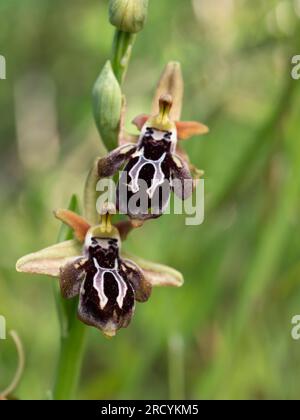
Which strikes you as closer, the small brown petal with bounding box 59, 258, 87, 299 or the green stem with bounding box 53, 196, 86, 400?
the small brown petal with bounding box 59, 258, 87, 299

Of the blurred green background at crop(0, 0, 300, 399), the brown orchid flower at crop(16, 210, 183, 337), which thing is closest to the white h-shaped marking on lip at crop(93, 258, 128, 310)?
the brown orchid flower at crop(16, 210, 183, 337)

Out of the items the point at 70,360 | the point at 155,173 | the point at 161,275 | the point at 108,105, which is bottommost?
the point at 70,360

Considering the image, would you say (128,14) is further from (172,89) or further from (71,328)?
(71,328)

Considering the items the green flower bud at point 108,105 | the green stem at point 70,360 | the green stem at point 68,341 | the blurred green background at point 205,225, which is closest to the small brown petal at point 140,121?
the green flower bud at point 108,105

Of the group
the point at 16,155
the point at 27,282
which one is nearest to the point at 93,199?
the point at 27,282

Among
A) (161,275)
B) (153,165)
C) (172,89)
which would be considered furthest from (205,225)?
(153,165)

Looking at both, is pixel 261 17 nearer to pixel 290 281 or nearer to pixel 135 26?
pixel 290 281

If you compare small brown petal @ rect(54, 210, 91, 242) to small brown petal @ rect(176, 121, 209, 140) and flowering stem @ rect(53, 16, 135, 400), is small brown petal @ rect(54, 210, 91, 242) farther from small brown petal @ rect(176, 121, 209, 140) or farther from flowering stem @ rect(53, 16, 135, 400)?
small brown petal @ rect(176, 121, 209, 140)
